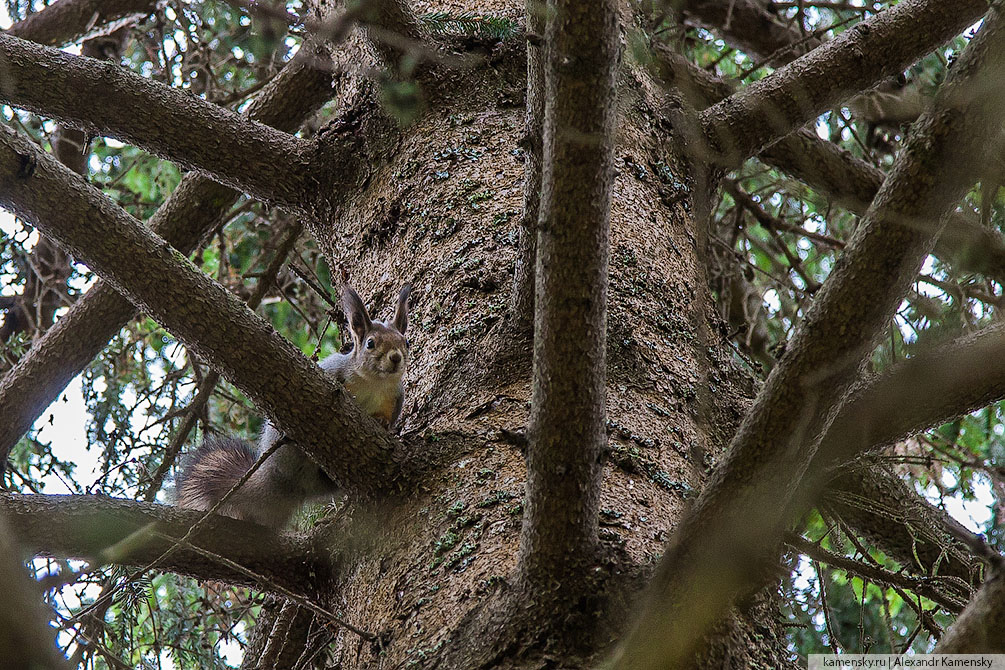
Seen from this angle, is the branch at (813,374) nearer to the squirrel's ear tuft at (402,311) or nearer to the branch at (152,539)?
the branch at (152,539)

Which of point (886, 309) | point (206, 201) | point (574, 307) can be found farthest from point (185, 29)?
point (886, 309)

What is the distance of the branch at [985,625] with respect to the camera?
3.26ft

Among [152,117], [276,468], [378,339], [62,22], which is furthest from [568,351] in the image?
[62,22]

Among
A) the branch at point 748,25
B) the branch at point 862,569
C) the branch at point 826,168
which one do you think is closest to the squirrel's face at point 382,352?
the branch at point 826,168

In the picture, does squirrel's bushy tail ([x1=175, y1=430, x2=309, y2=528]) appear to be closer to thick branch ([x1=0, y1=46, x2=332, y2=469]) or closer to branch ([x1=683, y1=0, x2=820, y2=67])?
thick branch ([x1=0, y1=46, x2=332, y2=469])

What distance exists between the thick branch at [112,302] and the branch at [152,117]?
9.5 inches

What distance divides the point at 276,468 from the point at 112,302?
570 millimetres

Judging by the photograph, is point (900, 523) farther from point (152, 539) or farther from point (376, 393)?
point (376, 393)

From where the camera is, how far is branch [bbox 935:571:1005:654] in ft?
3.26

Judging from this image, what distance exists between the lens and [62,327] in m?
2.37

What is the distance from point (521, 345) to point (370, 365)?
122 cm

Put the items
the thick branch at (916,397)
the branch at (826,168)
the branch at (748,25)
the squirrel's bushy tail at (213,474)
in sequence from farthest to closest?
the branch at (748,25), the branch at (826,168), the squirrel's bushy tail at (213,474), the thick branch at (916,397)

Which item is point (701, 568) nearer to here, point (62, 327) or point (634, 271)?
point (634, 271)

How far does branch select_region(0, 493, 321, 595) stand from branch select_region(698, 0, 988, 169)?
1.40 metres
